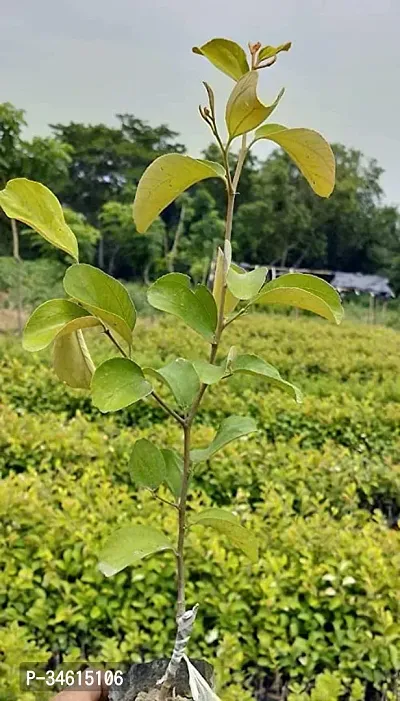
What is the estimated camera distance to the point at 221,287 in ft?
1.28

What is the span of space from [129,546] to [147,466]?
0.17 feet

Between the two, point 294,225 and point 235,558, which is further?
point 294,225

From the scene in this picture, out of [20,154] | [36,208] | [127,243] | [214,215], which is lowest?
[127,243]

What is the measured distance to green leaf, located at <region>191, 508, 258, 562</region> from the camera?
1.31 ft

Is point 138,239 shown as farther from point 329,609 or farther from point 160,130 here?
point 329,609

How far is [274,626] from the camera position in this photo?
101 cm

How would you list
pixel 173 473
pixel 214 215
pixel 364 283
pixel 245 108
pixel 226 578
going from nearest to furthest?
pixel 245 108
pixel 173 473
pixel 226 578
pixel 214 215
pixel 364 283

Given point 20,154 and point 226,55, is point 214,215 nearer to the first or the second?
point 20,154

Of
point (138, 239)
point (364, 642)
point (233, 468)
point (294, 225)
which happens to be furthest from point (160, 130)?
point (364, 642)

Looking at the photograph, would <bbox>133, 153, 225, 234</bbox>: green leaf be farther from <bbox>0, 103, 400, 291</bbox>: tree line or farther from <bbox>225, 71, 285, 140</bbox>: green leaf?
<bbox>0, 103, 400, 291</bbox>: tree line

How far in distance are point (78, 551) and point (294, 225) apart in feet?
38.0

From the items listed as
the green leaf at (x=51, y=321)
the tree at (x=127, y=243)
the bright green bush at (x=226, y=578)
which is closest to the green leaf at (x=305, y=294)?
the green leaf at (x=51, y=321)

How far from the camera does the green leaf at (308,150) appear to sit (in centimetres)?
36

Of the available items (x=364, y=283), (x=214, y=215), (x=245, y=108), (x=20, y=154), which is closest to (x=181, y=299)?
(x=245, y=108)
